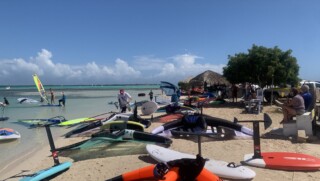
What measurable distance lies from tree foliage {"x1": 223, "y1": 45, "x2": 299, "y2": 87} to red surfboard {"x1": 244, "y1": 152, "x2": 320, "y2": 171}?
10506 millimetres

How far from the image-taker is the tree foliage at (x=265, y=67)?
51.8 feet

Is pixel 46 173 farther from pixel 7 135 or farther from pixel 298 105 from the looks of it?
pixel 298 105

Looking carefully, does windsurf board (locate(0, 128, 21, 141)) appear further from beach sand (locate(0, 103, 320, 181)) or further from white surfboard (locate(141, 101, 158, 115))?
white surfboard (locate(141, 101, 158, 115))

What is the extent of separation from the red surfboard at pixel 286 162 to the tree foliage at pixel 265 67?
10.5m

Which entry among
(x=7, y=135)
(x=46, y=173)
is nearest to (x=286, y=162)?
(x=46, y=173)

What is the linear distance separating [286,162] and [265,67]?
11.4 metres

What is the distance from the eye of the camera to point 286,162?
17.5 ft

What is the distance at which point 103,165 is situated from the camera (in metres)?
5.96

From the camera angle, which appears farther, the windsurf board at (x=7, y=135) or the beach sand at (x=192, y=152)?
the windsurf board at (x=7, y=135)

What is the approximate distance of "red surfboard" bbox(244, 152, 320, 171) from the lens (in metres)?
5.18

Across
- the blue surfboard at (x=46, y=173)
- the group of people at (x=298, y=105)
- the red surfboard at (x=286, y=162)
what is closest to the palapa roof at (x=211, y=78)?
the group of people at (x=298, y=105)

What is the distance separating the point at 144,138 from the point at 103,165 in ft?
5.03

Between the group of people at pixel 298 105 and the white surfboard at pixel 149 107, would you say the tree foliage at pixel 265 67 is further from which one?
the group of people at pixel 298 105

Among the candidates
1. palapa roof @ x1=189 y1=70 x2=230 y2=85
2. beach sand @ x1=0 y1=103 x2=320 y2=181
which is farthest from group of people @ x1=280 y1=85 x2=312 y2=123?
palapa roof @ x1=189 y1=70 x2=230 y2=85
